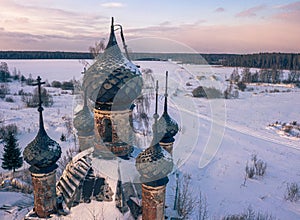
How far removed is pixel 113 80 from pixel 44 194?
306cm

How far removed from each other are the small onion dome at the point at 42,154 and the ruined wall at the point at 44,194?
0.53ft

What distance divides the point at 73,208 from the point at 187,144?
1264cm

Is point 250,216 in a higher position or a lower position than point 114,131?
lower

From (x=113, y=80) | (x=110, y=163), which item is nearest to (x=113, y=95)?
(x=113, y=80)

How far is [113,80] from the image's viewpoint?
6.14 m

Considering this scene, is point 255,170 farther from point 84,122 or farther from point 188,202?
point 84,122

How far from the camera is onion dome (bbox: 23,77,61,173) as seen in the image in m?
5.41

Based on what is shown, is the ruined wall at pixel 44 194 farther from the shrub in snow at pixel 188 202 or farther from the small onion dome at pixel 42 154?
the shrub in snow at pixel 188 202

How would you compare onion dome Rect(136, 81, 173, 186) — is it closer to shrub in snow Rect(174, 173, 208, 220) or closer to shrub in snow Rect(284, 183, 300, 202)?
shrub in snow Rect(174, 173, 208, 220)

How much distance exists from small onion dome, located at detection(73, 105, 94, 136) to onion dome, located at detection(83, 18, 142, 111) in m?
2.61

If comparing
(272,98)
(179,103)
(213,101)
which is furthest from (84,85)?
(272,98)

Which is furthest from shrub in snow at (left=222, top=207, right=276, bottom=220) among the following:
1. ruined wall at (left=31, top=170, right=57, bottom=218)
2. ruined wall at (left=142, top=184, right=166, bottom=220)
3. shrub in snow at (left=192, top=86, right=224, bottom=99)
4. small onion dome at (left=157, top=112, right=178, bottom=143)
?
shrub in snow at (left=192, top=86, right=224, bottom=99)

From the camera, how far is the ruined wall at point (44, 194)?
5629mm

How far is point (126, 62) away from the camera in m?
6.42
